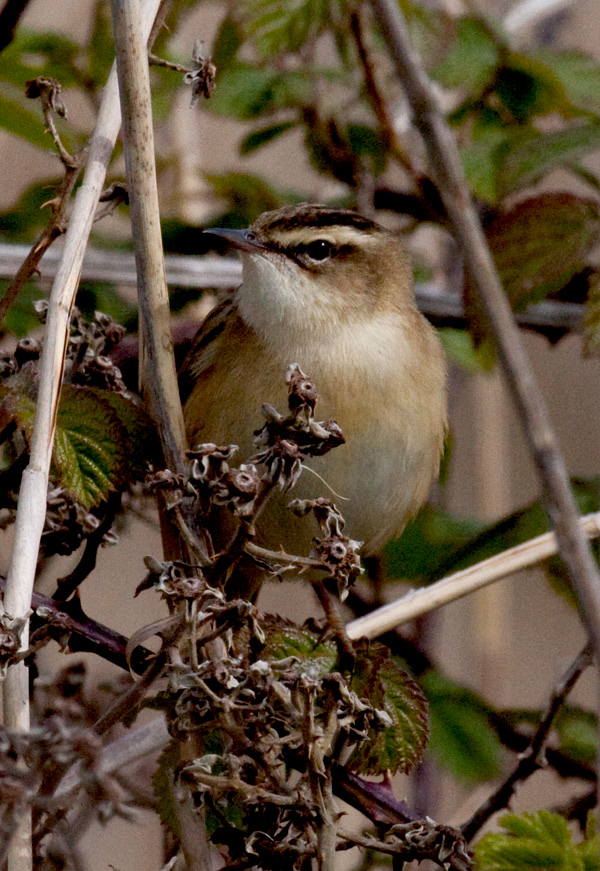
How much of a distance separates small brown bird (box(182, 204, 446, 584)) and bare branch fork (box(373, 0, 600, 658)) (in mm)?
1233

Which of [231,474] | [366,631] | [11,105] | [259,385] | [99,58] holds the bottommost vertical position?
[366,631]

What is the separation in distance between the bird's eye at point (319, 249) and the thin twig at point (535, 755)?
3.66 feet

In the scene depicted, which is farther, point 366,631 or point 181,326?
point 181,326

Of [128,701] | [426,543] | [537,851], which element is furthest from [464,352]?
[128,701]

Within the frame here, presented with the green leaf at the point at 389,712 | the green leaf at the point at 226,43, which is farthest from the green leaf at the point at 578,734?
the green leaf at the point at 226,43

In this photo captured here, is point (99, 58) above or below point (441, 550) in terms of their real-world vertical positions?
above

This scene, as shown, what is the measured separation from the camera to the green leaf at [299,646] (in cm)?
190

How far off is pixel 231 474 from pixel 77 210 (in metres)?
0.52

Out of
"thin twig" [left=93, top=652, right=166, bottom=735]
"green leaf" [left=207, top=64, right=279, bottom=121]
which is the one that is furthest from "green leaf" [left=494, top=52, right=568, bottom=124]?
"thin twig" [left=93, top=652, right=166, bottom=735]

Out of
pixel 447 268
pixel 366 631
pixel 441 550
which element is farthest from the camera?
pixel 447 268

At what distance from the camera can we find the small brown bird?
7.80 feet

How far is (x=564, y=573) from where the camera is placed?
106 inches

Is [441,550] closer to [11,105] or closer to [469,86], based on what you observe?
[469,86]

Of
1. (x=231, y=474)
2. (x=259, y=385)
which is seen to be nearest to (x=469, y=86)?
(x=259, y=385)
